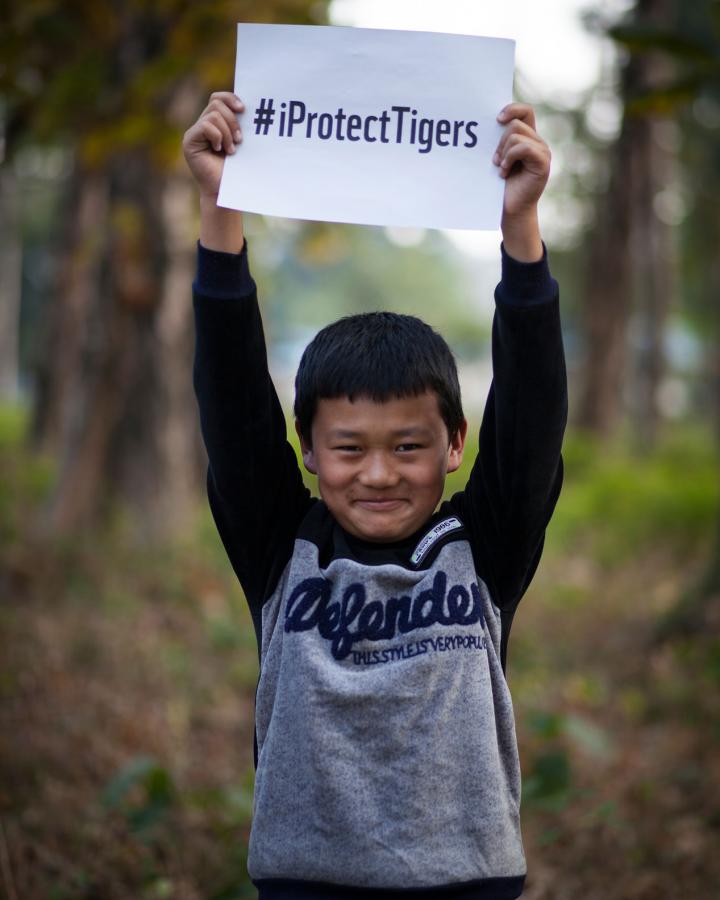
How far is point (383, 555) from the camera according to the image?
5.91 ft

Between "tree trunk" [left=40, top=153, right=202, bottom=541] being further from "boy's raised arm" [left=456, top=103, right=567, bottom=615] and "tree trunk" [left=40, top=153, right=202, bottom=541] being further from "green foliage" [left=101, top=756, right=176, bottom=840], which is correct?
"boy's raised arm" [left=456, top=103, right=567, bottom=615]

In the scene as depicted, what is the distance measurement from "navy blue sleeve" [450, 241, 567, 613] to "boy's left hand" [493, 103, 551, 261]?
0.10 feet

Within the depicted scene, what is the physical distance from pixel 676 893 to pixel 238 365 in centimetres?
227

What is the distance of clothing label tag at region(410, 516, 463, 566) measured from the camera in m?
1.78

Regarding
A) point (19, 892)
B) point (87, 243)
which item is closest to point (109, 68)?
point (87, 243)

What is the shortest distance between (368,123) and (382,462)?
58 centimetres

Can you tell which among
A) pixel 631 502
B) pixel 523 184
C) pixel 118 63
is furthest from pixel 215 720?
pixel 631 502

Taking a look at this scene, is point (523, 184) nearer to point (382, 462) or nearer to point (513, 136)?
point (513, 136)

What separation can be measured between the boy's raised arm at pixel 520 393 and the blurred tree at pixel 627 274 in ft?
30.8

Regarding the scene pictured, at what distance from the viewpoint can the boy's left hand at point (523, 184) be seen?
1692 millimetres

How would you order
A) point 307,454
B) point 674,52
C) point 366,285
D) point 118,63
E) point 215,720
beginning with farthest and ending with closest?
point 366,285, point 118,63, point 215,720, point 674,52, point 307,454

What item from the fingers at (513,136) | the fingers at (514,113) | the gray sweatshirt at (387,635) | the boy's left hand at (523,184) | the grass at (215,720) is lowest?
the grass at (215,720)

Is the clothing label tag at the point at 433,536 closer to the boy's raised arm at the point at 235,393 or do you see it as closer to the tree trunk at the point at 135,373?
the boy's raised arm at the point at 235,393

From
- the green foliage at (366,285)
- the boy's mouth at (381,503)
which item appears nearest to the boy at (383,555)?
the boy's mouth at (381,503)
